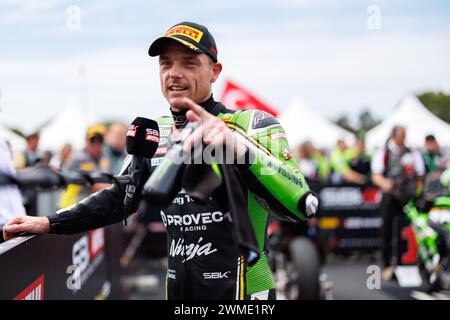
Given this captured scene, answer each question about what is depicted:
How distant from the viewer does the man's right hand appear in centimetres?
294

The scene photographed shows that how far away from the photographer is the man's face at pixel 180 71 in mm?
2521

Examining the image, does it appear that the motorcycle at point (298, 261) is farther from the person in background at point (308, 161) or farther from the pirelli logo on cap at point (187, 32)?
the pirelli logo on cap at point (187, 32)

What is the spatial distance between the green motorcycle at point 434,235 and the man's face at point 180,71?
224 inches

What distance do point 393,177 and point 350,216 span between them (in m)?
2.28

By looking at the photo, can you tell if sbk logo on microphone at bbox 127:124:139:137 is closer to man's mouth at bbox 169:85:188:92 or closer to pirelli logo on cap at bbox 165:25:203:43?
man's mouth at bbox 169:85:188:92

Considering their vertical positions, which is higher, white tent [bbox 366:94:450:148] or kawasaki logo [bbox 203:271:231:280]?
white tent [bbox 366:94:450:148]

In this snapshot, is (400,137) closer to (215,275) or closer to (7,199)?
(7,199)

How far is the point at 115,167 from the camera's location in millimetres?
8836

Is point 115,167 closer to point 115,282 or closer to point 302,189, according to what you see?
point 115,282

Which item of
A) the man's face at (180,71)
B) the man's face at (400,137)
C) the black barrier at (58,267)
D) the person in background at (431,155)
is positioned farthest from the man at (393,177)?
the man's face at (180,71)

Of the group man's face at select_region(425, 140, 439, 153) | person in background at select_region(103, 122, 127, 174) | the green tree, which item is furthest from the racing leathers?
the green tree

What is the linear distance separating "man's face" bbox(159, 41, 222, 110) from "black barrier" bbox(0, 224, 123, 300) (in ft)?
3.16

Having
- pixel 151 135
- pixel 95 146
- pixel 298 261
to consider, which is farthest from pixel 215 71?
pixel 95 146

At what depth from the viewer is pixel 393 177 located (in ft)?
29.0
